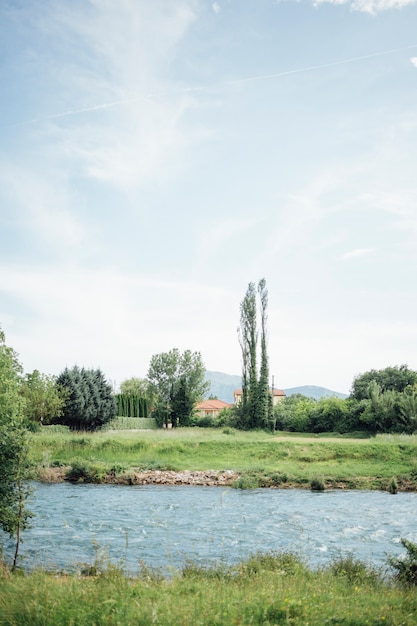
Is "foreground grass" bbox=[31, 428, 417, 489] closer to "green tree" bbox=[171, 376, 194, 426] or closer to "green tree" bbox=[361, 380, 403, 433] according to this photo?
"green tree" bbox=[361, 380, 403, 433]

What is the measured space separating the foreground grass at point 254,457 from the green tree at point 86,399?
14662mm

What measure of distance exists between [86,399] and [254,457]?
22.7 meters

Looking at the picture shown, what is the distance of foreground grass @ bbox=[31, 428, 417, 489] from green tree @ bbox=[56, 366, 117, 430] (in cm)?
1466

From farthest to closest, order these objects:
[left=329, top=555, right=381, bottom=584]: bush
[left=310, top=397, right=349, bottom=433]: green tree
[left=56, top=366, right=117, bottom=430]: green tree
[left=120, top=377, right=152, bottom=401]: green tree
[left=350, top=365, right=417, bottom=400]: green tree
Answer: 1. [left=120, top=377, right=152, bottom=401]: green tree
2. [left=350, top=365, right=417, bottom=400]: green tree
3. [left=310, top=397, right=349, bottom=433]: green tree
4. [left=56, top=366, right=117, bottom=430]: green tree
5. [left=329, top=555, right=381, bottom=584]: bush

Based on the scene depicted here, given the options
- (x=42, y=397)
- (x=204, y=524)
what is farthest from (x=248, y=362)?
(x=204, y=524)

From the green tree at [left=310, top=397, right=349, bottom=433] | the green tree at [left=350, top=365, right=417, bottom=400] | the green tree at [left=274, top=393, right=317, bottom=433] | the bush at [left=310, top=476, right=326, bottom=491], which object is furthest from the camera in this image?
the green tree at [left=350, top=365, right=417, bottom=400]

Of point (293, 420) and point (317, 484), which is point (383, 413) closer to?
point (293, 420)

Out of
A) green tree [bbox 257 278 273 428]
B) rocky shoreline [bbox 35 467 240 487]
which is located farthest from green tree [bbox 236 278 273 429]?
rocky shoreline [bbox 35 467 240 487]

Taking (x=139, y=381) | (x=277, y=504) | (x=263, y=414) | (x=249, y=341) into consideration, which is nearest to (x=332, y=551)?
(x=277, y=504)

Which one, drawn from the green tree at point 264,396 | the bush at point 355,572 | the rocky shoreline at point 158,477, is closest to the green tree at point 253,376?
the green tree at point 264,396

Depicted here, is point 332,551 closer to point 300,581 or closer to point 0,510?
point 300,581

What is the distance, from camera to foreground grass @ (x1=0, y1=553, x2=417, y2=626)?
5.73m

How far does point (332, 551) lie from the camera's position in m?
13.9

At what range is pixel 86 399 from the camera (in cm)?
5141
